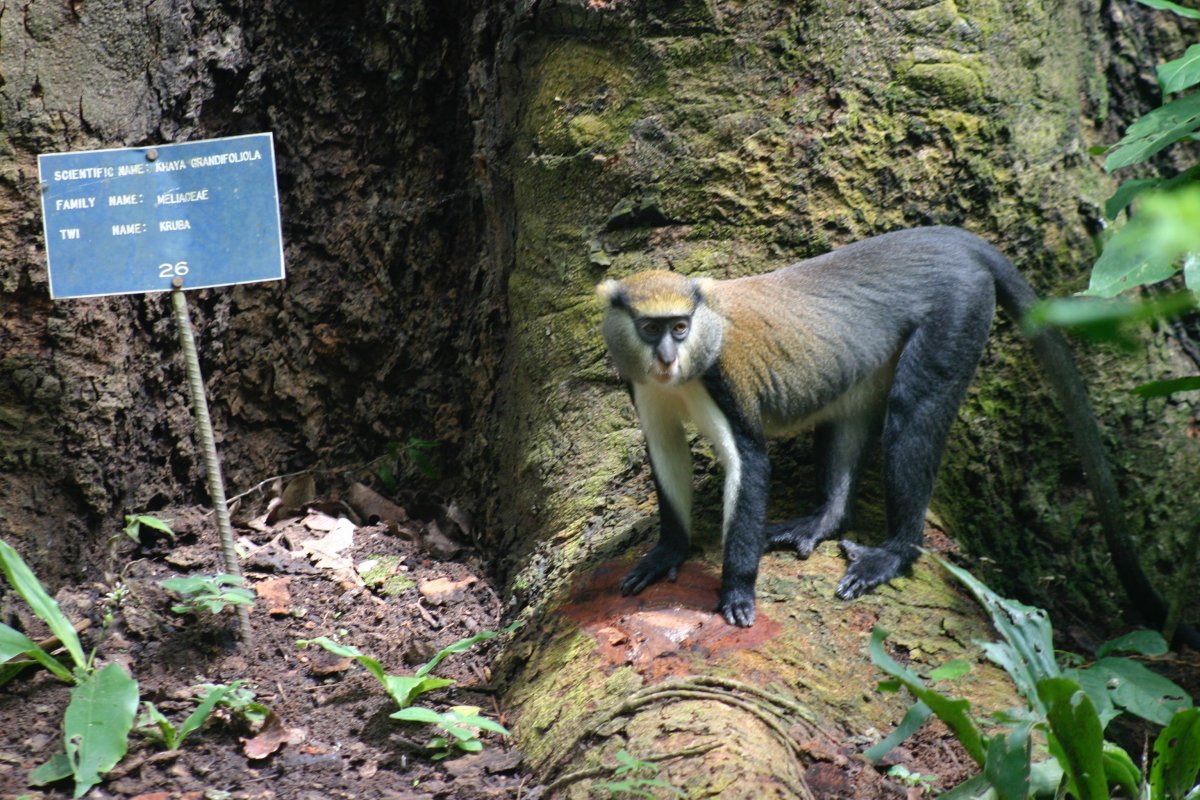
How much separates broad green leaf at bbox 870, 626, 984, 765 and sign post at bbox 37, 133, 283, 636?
2554 millimetres

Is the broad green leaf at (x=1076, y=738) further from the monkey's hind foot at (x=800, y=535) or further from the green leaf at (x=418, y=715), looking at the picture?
the green leaf at (x=418, y=715)

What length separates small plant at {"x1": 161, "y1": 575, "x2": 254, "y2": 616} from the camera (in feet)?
13.3

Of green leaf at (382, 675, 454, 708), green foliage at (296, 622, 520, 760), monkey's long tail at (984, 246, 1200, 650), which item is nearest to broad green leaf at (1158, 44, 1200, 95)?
monkey's long tail at (984, 246, 1200, 650)

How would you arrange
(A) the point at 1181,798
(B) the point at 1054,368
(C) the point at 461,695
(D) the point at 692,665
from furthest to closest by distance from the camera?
(B) the point at 1054,368, (C) the point at 461,695, (D) the point at 692,665, (A) the point at 1181,798

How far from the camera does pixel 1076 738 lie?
301 centimetres

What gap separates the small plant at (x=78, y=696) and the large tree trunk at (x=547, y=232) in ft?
2.73

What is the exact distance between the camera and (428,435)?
216 inches

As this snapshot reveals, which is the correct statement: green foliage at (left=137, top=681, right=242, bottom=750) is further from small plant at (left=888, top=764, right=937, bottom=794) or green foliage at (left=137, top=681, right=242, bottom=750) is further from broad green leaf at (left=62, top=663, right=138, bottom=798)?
small plant at (left=888, top=764, right=937, bottom=794)

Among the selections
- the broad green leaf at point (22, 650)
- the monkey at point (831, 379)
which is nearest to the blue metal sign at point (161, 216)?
the broad green leaf at point (22, 650)

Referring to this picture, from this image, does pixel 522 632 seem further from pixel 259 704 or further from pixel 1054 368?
pixel 1054 368

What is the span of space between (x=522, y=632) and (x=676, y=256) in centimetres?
178

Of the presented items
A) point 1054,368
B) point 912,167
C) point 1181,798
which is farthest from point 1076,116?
point 1181,798

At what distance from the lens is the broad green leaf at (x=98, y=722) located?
3383mm

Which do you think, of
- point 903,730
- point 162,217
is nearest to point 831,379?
point 903,730
